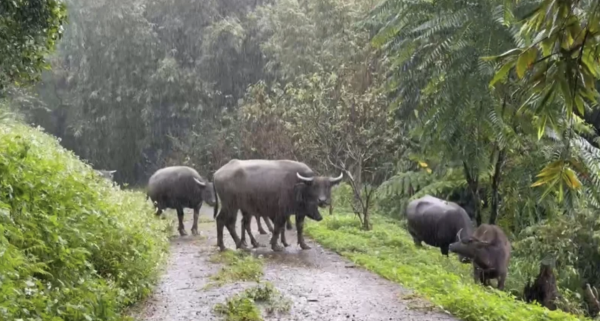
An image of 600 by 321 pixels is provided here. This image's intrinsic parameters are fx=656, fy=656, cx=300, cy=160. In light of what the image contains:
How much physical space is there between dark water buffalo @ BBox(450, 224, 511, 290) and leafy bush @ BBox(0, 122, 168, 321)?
545 cm

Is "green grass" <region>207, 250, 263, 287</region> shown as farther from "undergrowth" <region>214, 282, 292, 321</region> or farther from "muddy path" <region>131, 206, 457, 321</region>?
"undergrowth" <region>214, 282, 292, 321</region>

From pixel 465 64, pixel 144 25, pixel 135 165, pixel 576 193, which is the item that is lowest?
pixel 135 165

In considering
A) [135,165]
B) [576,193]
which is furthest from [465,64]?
[135,165]

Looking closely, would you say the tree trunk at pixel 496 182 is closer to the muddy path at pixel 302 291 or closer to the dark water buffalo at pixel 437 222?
the dark water buffalo at pixel 437 222

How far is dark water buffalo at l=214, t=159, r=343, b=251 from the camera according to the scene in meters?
11.7

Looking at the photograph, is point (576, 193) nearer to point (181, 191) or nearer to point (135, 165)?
point (181, 191)

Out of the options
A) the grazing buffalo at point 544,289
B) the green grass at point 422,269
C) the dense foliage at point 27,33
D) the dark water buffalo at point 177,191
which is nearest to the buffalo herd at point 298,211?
the green grass at point 422,269

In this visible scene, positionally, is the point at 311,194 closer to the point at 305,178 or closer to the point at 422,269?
the point at 305,178

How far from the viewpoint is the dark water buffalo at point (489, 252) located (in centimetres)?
1062

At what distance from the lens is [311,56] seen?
22.5 meters

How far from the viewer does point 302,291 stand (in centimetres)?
830

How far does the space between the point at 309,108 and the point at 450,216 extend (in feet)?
16.3

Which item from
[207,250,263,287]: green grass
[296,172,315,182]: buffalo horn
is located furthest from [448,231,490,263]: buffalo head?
[207,250,263,287]: green grass

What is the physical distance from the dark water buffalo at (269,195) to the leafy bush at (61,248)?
13.0 ft
